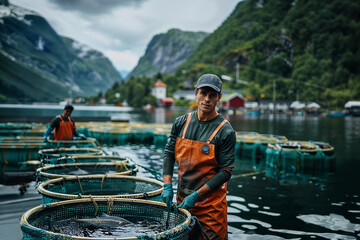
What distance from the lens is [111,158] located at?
26.7 ft

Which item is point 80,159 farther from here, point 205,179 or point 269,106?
point 269,106

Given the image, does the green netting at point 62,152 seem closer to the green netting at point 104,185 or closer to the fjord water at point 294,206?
the green netting at point 104,185

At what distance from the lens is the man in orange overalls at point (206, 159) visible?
347cm

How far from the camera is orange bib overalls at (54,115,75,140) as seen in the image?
996 cm

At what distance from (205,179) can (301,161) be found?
11.6 metres

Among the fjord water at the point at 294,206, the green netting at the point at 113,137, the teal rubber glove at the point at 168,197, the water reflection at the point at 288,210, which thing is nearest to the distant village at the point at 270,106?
the green netting at the point at 113,137

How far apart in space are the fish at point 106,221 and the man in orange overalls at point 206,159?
69 centimetres

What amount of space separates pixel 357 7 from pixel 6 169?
570 feet

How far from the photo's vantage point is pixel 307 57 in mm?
140250

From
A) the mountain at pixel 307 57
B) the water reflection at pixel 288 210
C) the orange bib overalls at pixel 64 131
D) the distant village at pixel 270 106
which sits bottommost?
the water reflection at pixel 288 210

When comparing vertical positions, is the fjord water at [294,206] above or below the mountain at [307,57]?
below

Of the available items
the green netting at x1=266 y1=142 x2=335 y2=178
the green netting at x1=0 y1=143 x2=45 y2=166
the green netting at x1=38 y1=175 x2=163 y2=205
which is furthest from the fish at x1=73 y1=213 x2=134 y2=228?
the green netting at x1=266 y1=142 x2=335 y2=178

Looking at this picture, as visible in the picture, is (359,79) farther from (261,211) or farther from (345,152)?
(261,211)

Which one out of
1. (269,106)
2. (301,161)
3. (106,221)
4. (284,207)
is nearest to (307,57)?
(269,106)
